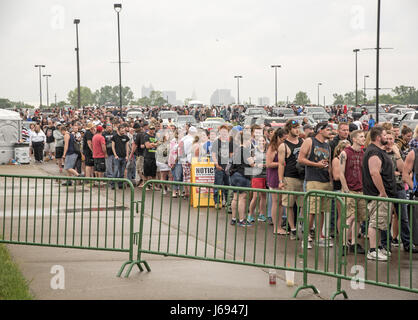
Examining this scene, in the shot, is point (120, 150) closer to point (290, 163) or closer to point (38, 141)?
point (290, 163)

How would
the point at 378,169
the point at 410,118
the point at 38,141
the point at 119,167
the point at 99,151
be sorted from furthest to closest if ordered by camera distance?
the point at 410,118
the point at 38,141
the point at 99,151
the point at 119,167
the point at 378,169

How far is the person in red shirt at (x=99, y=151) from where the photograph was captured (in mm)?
17688

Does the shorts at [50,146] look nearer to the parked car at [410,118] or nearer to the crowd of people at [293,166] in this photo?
the crowd of people at [293,166]

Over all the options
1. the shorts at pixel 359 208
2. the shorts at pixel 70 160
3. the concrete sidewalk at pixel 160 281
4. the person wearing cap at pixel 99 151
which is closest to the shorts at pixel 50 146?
the shorts at pixel 70 160

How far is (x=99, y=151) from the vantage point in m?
17.8

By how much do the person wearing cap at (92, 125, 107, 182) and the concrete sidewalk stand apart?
8896 millimetres

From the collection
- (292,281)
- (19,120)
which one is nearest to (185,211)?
(292,281)

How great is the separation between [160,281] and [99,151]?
10857 mm

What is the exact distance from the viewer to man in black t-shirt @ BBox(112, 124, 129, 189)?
17328mm

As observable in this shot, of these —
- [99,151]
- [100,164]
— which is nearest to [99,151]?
[99,151]

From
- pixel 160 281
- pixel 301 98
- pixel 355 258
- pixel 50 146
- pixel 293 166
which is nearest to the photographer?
pixel 355 258

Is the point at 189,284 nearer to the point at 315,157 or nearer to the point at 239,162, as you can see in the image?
the point at 315,157

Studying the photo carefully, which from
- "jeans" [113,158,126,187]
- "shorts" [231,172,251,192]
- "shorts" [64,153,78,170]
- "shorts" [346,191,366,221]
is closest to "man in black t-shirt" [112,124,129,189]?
"jeans" [113,158,126,187]

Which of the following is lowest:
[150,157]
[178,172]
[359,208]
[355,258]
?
[355,258]
